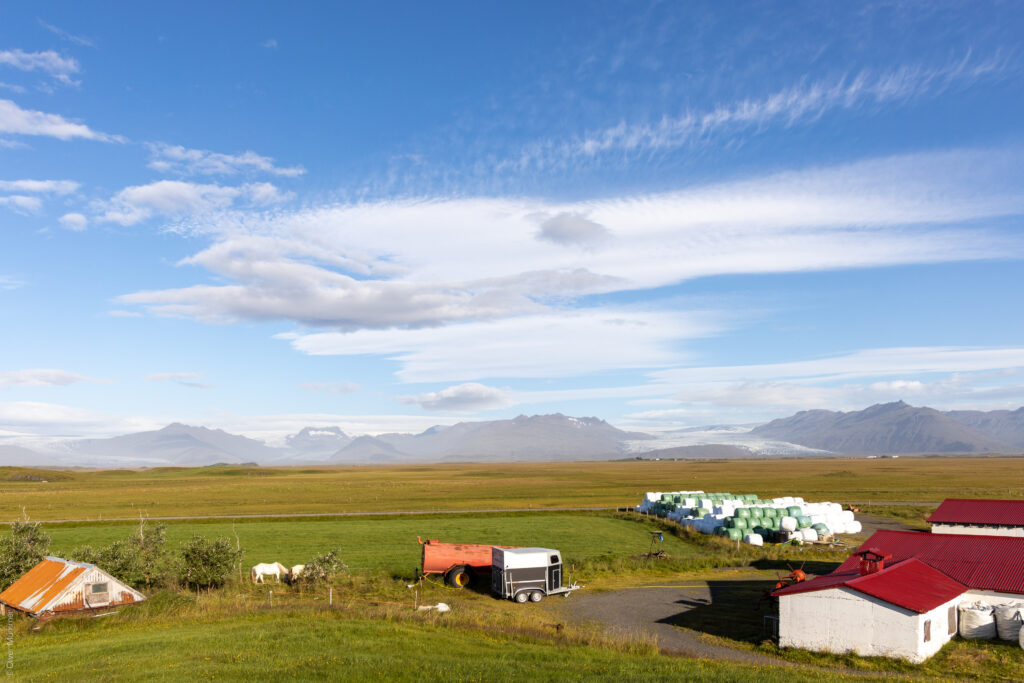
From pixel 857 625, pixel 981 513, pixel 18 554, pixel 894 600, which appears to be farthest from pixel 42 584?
pixel 981 513

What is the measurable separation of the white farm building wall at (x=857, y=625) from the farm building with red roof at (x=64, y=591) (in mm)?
29073

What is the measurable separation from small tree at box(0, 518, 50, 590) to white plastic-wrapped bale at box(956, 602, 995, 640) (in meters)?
44.2

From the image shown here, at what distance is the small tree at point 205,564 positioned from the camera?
37.9 metres

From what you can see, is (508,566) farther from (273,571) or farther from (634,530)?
(634,530)

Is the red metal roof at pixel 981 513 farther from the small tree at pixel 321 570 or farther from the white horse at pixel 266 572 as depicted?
the white horse at pixel 266 572

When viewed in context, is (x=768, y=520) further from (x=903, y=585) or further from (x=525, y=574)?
(x=903, y=585)

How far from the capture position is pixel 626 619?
33.5m

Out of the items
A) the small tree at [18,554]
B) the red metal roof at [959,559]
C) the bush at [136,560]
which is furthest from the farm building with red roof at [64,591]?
the red metal roof at [959,559]

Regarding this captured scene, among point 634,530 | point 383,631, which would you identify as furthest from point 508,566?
point 634,530

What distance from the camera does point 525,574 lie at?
37844mm

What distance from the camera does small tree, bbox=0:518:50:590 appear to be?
35.5 m

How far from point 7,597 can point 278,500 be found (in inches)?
3150

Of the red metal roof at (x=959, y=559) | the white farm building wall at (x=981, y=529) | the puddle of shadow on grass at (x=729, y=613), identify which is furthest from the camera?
the white farm building wall at (x=981, y=529)

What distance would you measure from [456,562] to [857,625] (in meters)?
21.9
